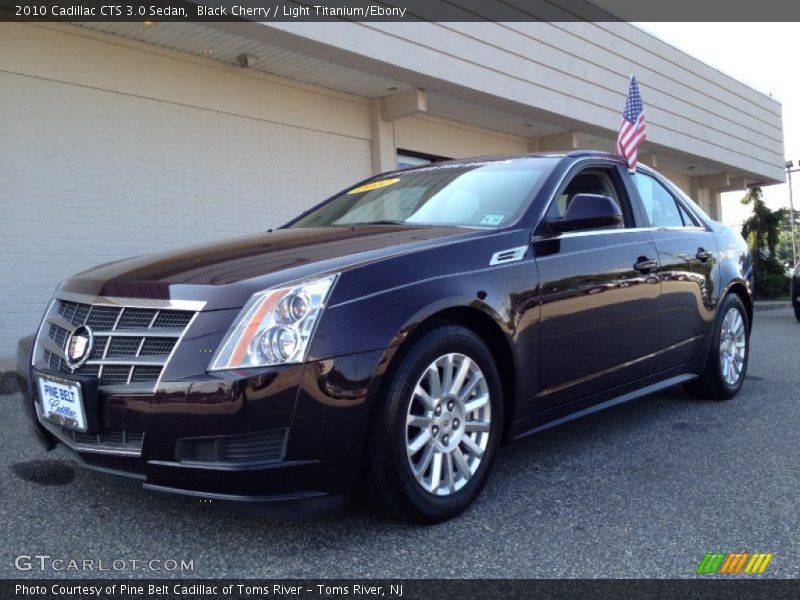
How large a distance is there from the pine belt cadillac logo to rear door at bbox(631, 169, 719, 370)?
2.97m

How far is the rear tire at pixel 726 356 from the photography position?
480 centimetres

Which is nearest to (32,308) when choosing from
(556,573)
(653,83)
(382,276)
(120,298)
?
(120,298)

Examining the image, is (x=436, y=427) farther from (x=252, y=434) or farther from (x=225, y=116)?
(x=225, y=116)

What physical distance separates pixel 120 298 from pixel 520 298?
5.34ft

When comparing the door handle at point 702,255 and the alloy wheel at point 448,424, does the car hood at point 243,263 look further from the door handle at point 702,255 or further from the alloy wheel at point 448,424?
the door handle at point 702,255

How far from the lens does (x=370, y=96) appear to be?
35.7 ft

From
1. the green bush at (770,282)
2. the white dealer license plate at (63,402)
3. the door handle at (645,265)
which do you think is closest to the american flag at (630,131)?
the door handle at (645,265)

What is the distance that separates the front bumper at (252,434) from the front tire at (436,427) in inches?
4.8

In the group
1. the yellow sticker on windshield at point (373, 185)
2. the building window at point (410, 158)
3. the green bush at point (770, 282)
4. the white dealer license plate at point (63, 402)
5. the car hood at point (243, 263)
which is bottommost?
the green bush at point (770, 282)

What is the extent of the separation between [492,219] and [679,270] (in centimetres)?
156

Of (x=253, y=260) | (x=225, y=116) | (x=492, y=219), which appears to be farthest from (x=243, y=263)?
(x=225, y=116)

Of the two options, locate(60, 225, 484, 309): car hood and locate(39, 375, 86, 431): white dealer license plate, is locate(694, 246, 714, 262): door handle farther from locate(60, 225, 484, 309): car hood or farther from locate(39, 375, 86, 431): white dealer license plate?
locate(39, 375, 86, 431): white dealer license plate

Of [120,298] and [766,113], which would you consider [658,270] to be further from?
[766,113]

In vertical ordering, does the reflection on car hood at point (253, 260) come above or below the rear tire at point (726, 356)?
above
